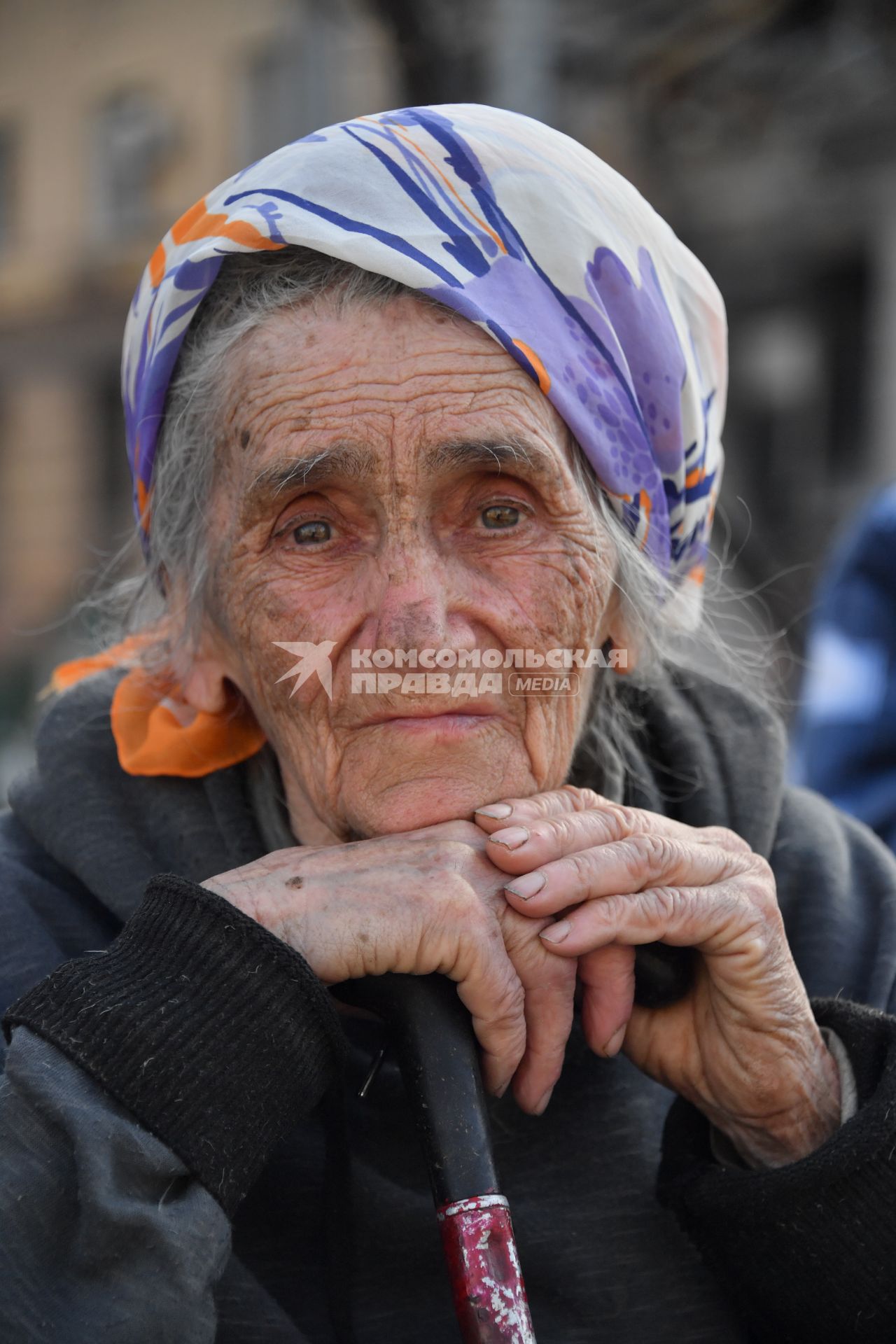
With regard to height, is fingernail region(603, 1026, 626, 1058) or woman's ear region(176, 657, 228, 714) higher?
woman's ear region(176, 657, 228, 714)

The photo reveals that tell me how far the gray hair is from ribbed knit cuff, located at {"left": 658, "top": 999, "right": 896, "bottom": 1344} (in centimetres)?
70

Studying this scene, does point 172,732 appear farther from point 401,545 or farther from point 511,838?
point 511,838

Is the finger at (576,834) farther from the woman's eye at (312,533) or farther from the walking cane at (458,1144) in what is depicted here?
the woman's eye at (312,533)

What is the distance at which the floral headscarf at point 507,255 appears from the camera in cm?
183

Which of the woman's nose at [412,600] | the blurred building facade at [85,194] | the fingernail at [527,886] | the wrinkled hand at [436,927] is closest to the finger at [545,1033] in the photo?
the wrinkled hand at [436,927]

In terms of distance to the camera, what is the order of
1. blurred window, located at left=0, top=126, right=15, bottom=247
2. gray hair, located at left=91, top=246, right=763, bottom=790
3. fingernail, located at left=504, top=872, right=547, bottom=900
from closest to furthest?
fingernail, located at left=504, top=872, right=547, bottom=900, gray hair, located at left=91, top=246, right=763, bottom=790, blurred window, located at left=0, top=126, right=15, bottom=247

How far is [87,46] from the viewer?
2056 cm

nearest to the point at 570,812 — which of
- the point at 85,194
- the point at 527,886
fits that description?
the point at 527,886

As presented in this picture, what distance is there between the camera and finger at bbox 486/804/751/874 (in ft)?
5.61

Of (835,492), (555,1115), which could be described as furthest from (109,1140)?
(835,492)

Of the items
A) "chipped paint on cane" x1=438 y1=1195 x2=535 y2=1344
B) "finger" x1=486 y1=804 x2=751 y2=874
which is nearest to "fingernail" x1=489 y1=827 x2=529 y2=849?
"finger" x1=486 y1=804 x2=751 y2=874

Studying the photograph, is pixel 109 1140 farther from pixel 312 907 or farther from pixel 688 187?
pixel 688 187

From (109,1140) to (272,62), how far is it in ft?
65.0

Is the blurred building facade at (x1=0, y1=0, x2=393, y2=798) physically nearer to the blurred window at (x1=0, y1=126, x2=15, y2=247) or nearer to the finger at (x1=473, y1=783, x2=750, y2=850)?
the blurred window at (x1=0, y1=126, x2=15, y2=247)
